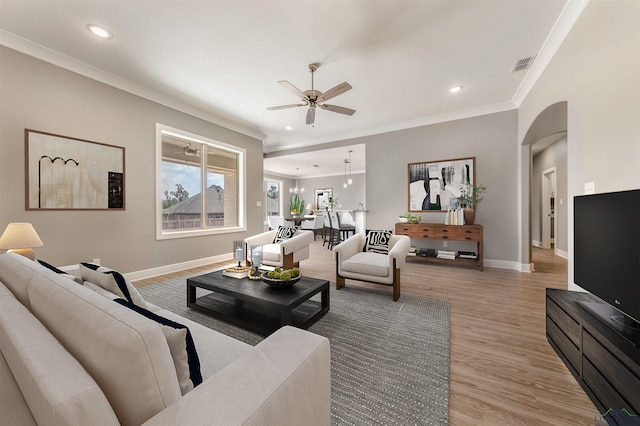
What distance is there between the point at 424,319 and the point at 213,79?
12.9ft

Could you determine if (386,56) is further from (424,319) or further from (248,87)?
(424,319)

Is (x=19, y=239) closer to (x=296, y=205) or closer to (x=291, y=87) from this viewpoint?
(x=291, y=87)

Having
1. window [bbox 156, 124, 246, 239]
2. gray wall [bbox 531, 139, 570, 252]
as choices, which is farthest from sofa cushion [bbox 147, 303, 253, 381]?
gray wall [bbox 531, 139, 570, 252]

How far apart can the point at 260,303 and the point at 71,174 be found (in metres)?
3.04

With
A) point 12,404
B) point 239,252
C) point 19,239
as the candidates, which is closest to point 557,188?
point 239,252

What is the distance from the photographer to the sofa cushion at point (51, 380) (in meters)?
0.50

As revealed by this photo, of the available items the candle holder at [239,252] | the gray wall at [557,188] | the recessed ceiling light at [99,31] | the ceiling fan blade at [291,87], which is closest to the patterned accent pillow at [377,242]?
the candle holder at [239,252]

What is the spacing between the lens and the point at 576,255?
6.02ft

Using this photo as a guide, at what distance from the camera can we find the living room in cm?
178

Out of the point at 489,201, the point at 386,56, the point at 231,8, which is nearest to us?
the point at 231,8

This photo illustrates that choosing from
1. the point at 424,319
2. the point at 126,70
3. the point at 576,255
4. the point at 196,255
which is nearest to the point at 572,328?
the point at 576,255

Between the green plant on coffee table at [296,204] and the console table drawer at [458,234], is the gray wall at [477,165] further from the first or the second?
the green plant on coffee table at [296,204]

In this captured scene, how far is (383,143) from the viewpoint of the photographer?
5.38 meters

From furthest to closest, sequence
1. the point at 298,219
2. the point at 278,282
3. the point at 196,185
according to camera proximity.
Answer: the point at 298,219 < the point at 196,185 < the point at 278,282
